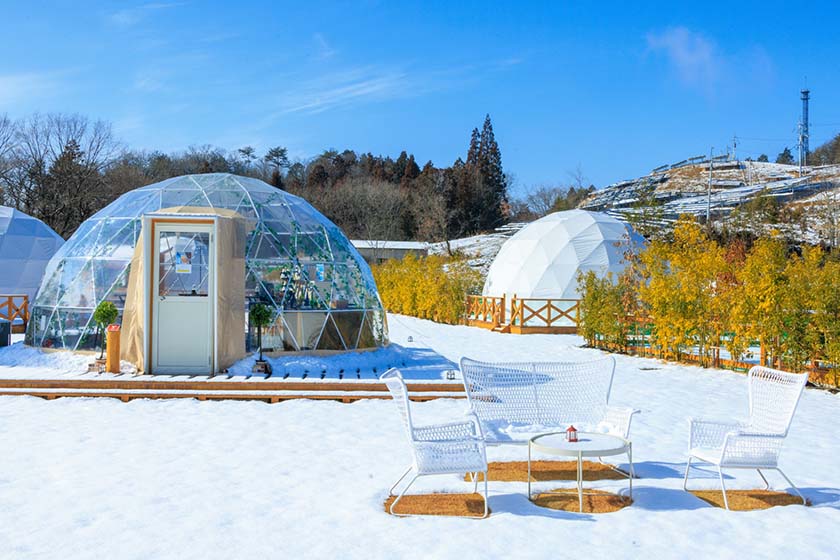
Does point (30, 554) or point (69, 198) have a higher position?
point (69, 198)

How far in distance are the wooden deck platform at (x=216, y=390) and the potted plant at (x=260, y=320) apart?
1.04 m

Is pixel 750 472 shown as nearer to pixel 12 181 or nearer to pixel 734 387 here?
pixel 734 387

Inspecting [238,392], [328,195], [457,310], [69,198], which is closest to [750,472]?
[238,392]

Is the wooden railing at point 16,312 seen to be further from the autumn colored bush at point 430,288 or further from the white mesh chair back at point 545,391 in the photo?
the white mesh chair back at point 545,391

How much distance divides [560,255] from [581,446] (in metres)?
17.9

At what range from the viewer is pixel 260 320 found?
10.6 meters

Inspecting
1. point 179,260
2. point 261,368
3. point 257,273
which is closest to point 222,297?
point 179,260

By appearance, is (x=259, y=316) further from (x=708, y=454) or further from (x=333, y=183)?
(x=333, y=183)

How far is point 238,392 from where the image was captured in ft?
29.3

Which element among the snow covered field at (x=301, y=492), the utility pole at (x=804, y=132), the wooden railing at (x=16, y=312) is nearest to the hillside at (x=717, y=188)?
the utility pole at (x=804, y=132)

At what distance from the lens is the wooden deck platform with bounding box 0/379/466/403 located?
29.1 ft

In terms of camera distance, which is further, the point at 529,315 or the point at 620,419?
the point at 529,315

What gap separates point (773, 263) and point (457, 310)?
13.7 metres

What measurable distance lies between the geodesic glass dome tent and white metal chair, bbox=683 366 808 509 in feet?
23.0
